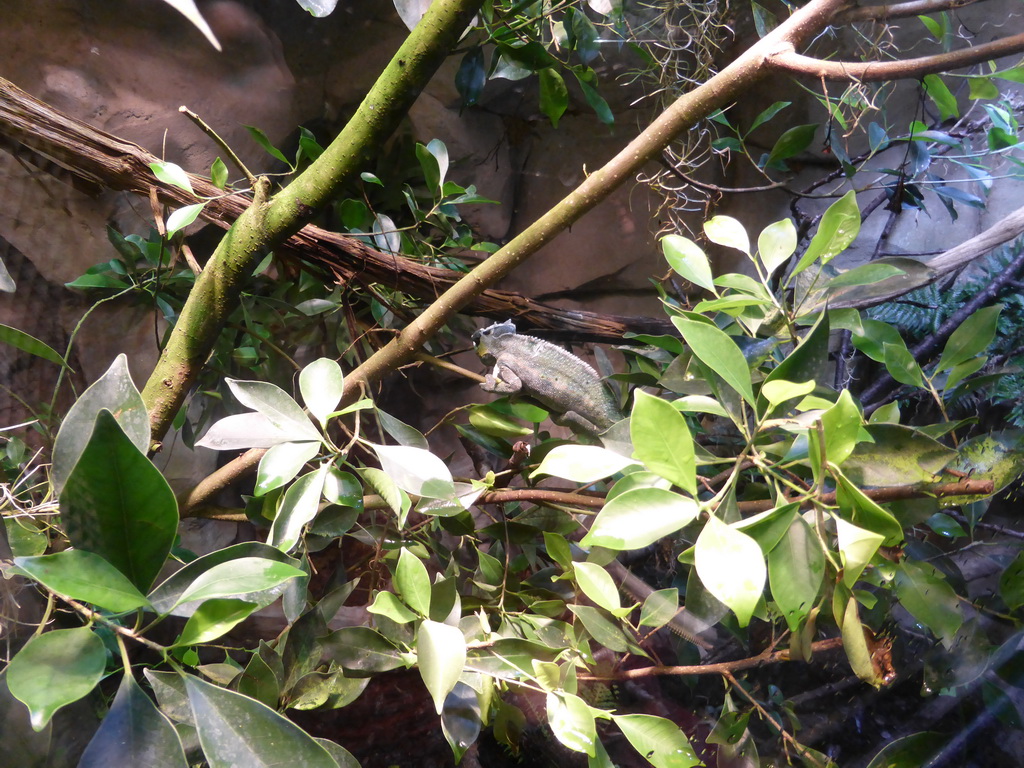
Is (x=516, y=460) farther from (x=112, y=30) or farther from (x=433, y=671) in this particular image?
(x=112, y=30)

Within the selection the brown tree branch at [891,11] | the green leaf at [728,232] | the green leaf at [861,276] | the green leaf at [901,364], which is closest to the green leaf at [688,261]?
the green leaf at [728,232]

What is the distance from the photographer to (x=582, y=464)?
488mm

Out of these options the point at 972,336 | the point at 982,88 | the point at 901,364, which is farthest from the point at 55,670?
the point at 982,88

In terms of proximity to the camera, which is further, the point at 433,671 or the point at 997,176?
the point at 997,176

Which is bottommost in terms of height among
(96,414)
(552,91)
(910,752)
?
(910,752)

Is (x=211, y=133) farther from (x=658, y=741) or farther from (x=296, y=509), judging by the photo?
(x=658, y=741)

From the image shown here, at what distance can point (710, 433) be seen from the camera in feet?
3.58

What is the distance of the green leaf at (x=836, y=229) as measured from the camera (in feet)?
1.94

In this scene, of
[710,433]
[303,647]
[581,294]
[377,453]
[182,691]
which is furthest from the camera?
[581,294]

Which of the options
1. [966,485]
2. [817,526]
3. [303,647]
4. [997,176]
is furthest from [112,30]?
[997,176]

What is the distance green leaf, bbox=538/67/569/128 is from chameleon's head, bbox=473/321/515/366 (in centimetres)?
51

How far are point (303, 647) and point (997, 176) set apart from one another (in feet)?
5.14

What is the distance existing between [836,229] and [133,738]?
811mm

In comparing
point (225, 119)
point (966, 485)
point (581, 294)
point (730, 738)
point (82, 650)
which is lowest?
point (730, 738)
